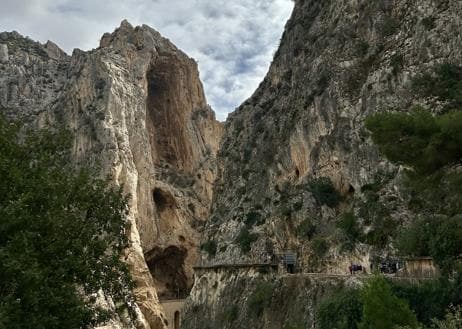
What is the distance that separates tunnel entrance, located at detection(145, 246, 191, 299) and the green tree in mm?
48650

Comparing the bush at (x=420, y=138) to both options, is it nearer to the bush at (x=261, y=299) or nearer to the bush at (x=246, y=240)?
the bush at (x=261, y=299)

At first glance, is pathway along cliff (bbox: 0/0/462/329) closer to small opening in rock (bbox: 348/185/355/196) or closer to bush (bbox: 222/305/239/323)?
bush (bbox: 222/305/239/323)

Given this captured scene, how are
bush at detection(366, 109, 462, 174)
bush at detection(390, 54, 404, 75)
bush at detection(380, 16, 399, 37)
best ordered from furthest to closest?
1. bush at detection(380, 16, 399, 37)
2. bush at detection(390, 54, 404, 75)
3. bush at detection(366, 109, 462, 174)

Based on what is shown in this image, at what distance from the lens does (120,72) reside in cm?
6656

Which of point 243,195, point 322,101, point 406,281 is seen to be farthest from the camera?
point 243,195

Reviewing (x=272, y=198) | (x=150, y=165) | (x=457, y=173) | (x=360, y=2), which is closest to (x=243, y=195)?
(x=272, y=198)

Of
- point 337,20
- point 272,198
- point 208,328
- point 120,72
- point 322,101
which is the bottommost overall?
point 208,328

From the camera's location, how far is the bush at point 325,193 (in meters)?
34.4

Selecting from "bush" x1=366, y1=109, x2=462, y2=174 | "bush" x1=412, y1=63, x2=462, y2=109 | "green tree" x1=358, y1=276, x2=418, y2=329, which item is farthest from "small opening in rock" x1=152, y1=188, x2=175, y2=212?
"green tree" x1=358, y1=276, x2=418, y2=329

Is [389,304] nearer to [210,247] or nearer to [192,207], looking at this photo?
[210,247]

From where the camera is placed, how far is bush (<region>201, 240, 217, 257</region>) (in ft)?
141

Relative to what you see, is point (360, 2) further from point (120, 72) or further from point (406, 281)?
point (120, 72)

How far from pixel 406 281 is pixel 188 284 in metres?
46.9

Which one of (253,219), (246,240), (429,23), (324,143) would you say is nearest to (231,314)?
(246,240)
